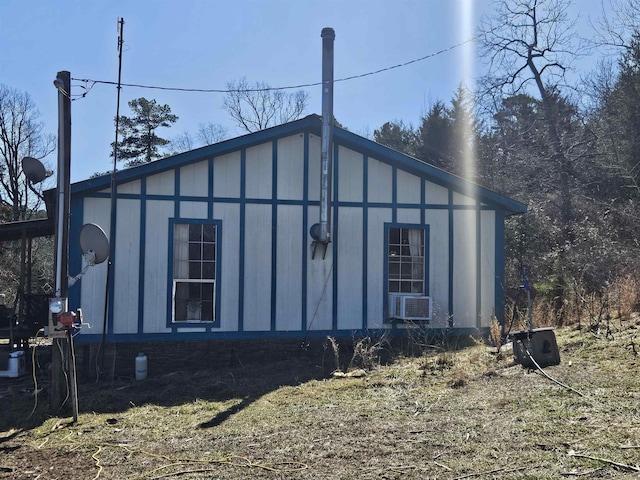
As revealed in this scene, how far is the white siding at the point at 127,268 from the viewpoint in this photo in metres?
9.65

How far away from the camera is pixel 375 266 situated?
1077cm

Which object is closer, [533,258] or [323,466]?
[323,466]

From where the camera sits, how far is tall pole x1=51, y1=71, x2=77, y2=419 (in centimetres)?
687

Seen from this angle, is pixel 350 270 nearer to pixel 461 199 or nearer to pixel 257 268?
pixel 257 268

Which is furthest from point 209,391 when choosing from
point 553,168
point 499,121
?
point 499,121

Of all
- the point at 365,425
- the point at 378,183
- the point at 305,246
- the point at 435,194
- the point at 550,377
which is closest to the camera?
the point at 365,425

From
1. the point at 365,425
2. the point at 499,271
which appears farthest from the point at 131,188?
the point at 499,271

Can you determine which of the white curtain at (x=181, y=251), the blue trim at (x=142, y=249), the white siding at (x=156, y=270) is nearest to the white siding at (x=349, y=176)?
the white curtain at (x=181, y=251)

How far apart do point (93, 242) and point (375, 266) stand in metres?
5.43

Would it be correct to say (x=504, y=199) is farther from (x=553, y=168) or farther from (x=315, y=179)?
(x=553, y=168)

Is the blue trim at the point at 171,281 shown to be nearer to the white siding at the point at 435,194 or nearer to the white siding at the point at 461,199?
the white siding at the point at 435,194

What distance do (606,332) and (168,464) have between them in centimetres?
747

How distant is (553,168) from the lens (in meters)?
20.9

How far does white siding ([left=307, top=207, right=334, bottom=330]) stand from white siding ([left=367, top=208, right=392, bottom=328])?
76cm
